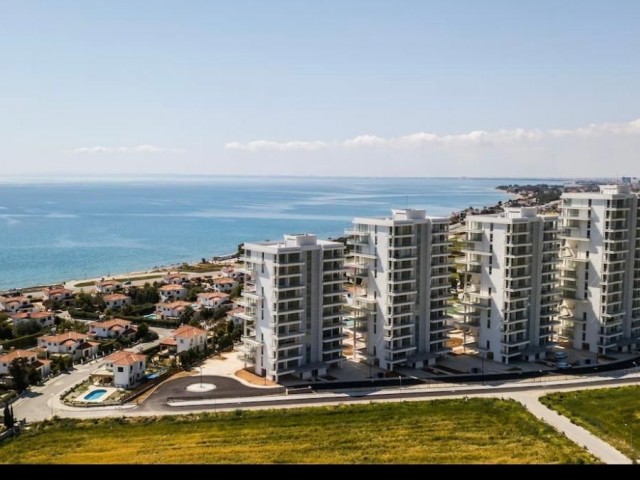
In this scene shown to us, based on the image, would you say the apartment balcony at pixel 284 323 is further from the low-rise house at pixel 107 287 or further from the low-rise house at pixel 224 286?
the low-rise house at pixel 107 287

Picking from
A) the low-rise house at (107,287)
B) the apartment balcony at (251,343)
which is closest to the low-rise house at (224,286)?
the low-rise house at (107,287)

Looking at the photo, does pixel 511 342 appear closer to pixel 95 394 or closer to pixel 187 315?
pixel 95 394

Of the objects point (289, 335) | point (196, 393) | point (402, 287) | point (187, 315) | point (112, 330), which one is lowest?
point (196, 393)

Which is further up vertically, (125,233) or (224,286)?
(224,286)

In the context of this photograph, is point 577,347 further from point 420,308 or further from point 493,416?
point 493,416

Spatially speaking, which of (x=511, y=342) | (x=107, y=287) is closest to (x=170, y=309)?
(x=107, y=287)
